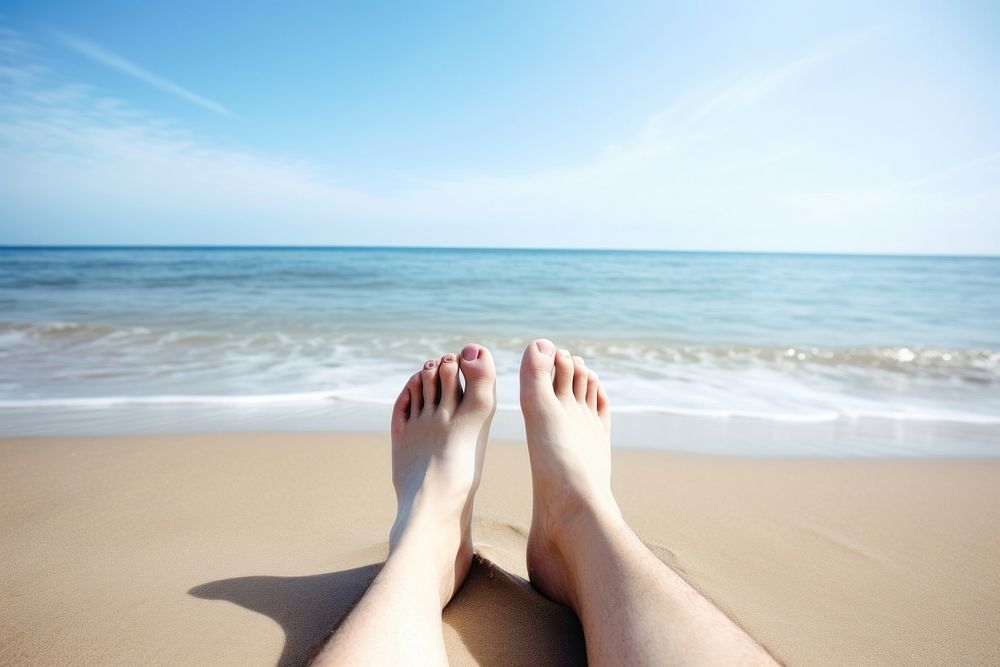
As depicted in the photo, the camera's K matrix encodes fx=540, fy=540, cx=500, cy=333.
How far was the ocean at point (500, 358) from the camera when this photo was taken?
2.87 meters

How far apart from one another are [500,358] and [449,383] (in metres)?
2.66

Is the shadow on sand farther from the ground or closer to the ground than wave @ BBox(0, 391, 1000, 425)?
farther from the ground

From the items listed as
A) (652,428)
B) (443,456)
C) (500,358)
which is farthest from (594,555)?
(500,358)

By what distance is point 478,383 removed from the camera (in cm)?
192

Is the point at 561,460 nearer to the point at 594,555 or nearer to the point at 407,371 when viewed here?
the point at 594,555

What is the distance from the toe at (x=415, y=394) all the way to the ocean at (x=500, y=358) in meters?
0.79

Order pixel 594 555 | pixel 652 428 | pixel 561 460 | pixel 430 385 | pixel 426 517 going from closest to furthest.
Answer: pixel 594 555
pixel 426 517
pixel 561 460
pixel 430 385
pixel 652 428

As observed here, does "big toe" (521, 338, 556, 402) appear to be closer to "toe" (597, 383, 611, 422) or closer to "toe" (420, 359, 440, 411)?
"toe" (597, 383, 611, 422)

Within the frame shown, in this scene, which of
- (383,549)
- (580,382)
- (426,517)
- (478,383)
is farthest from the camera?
(580,382)

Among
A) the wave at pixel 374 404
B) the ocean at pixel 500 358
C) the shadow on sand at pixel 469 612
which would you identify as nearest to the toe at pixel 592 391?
the ocean at pixel 500 358

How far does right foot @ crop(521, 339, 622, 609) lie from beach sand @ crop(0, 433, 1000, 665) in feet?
0.30

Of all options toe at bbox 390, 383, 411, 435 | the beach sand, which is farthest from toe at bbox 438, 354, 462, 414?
the beach sand

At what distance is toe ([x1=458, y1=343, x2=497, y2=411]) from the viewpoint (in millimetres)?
1884

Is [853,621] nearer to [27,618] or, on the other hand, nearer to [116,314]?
[27,618]
